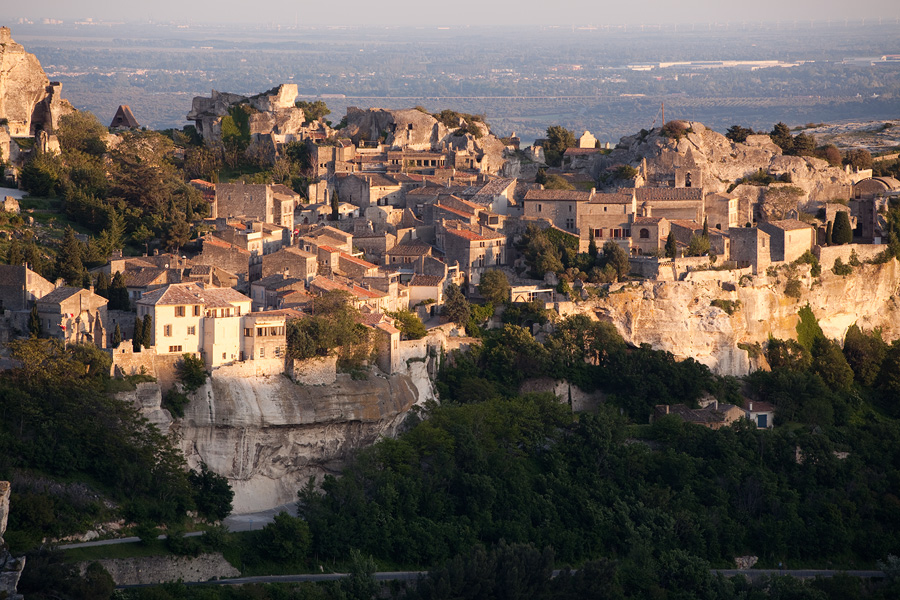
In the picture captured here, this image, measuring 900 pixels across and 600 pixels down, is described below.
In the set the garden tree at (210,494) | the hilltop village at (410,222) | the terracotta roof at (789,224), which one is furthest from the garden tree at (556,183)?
the garden tree at (210,494)

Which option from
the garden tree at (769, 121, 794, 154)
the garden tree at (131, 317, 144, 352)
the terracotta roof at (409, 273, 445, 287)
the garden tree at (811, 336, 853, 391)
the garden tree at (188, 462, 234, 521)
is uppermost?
the garden tree at (769, 121, 794, 154)

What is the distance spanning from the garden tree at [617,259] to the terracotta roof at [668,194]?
548 centimetres

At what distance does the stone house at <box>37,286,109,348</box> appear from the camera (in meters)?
45.5

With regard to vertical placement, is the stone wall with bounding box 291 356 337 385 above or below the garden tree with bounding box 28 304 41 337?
below

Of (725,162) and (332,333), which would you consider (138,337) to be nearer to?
(332,333)

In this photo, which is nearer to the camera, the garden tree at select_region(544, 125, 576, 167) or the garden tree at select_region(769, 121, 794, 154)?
the garden tree at select_region(769, 121, 794, 154)

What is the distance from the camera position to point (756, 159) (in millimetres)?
69812

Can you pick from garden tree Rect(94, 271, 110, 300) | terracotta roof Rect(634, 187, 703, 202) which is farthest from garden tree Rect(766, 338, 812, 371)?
garden tree Rect(94, 271, 110, 300)

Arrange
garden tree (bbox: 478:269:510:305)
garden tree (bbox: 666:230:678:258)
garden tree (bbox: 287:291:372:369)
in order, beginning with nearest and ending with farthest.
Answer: garden tree (bbox: 287:291:372:369)
garden tree (bbox: 478:269:510:305)
garden tree (bbox: 666:230:678:258)

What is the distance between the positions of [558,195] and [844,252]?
12.2 m

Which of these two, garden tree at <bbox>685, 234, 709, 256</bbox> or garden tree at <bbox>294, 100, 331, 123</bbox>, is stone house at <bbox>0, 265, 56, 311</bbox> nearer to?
garden tree at <bbox>685, 234, 709, 256</bbox>

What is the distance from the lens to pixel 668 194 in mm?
63469

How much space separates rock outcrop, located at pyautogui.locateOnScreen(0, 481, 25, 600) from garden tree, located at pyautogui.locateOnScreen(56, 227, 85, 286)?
1513cm

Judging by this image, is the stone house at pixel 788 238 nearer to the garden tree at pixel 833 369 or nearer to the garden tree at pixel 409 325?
the garden tree at pixel 833 369
